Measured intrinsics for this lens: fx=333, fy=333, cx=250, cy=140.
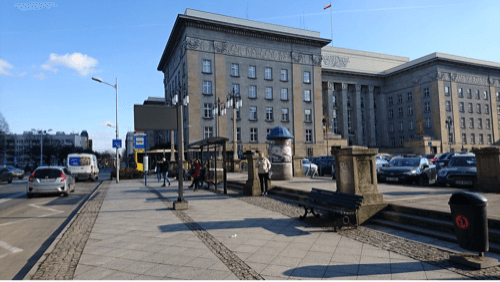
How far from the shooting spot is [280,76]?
51156 mm

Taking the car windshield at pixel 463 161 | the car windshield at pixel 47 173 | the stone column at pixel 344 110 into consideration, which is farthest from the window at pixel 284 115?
the car windshield at pixel 47 173

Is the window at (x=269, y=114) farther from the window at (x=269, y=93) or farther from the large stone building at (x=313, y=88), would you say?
the window at (x=269, y=93)

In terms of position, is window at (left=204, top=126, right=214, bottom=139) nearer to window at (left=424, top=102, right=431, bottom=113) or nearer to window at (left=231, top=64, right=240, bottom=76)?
window at (left=231, top=64, right=240, bottom=76)

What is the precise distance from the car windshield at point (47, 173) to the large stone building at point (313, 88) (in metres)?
20.0

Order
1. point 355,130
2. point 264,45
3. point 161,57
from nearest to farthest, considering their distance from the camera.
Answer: point 264,45
point 161,57
point 355,130

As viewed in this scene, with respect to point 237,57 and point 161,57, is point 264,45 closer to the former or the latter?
point 237,57

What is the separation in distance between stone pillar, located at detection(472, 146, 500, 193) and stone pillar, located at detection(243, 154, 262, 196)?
8041 mm

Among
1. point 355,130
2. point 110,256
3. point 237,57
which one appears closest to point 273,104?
point 237,57

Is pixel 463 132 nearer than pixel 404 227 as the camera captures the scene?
No

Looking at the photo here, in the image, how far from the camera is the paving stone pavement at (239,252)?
15.1 feet

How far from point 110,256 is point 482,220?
18.7ft

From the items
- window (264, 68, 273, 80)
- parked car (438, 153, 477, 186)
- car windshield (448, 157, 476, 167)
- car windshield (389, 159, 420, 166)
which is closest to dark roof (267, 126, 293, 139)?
car windshield (389, 159, 420, 166)

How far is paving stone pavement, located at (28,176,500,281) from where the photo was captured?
461 centimetres

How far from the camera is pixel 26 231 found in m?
8.27
